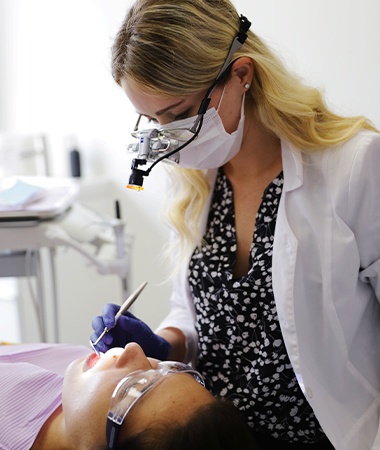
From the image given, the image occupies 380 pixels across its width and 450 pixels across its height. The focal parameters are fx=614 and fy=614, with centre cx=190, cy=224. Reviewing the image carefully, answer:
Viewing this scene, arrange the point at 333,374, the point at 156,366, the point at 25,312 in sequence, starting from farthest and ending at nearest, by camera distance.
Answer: the point at 25,312, the point at 333,374, the point at 156,366

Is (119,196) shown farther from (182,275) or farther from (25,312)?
(182,275)

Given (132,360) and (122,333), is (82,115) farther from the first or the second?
(132,360)

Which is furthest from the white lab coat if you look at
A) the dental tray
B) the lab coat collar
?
the dental tray

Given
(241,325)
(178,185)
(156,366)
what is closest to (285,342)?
(241,325)

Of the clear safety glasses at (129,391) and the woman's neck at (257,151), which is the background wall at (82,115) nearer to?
the woman's neck at (257,151)

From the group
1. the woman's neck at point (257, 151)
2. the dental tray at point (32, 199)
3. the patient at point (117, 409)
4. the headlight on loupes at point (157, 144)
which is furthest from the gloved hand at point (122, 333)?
the dental tray at point (32, 199)

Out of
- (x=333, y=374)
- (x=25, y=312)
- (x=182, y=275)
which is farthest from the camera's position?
(x=25, y=312)

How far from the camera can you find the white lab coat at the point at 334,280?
1171 mm

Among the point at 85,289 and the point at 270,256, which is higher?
the point at 270,256

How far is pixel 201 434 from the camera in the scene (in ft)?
3.08

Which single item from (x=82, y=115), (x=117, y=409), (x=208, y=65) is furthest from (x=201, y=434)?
(x=82, y=115)

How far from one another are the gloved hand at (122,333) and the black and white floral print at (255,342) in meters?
0.13

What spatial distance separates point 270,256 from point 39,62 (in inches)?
75.1

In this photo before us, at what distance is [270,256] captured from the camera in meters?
1.24
